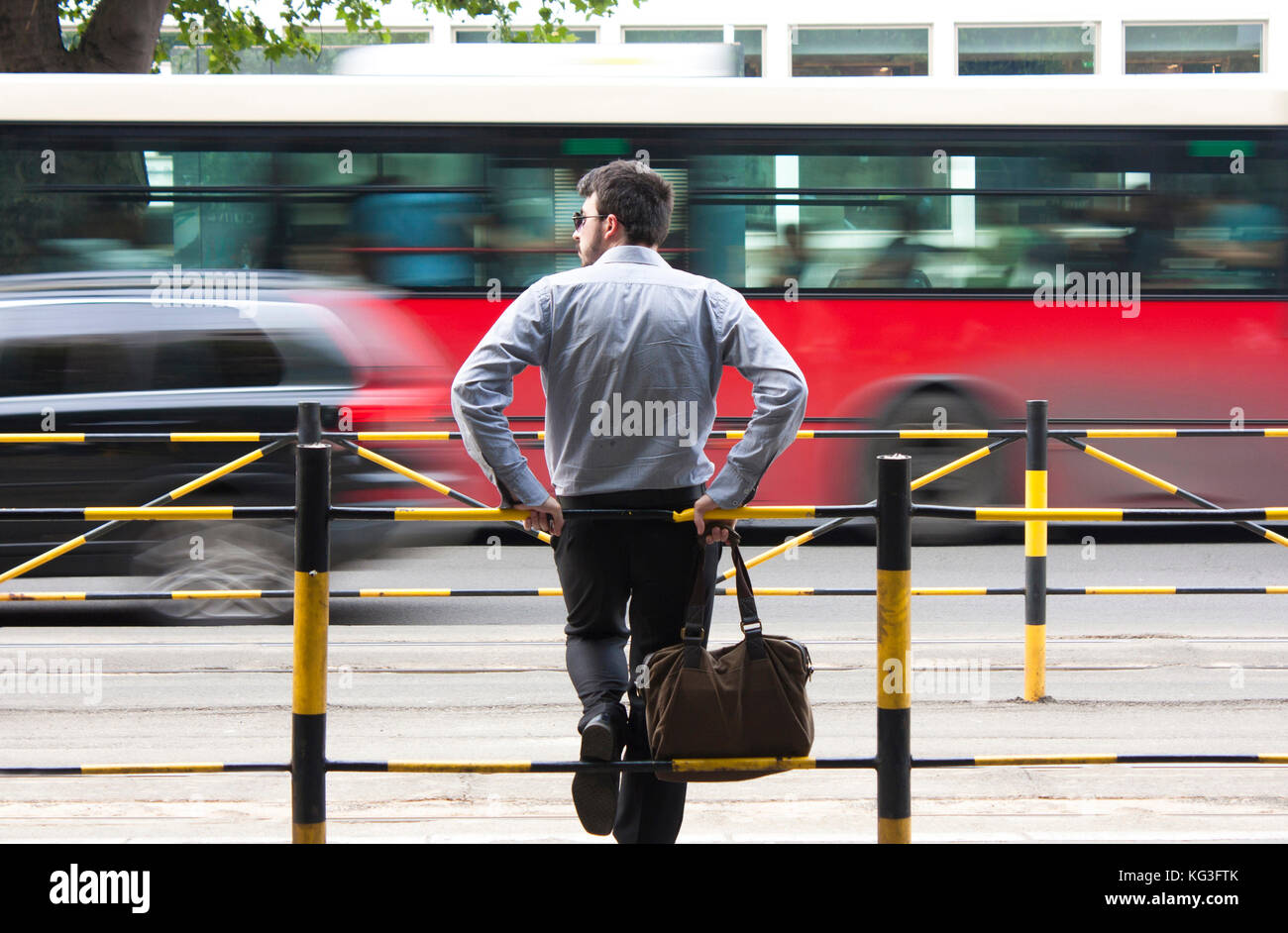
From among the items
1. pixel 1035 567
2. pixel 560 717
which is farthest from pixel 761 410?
pixel 1035 567

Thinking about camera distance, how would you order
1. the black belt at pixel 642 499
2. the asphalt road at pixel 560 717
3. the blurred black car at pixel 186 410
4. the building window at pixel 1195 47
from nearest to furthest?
the black belt at pixel 642 499, the asphalt road at pixel 560 717, the blurred black car at pixel 186 410, the building window at pixel 1195 47

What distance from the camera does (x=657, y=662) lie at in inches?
128

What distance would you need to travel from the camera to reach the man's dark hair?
136 inches

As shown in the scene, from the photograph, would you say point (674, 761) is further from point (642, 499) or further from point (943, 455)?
point (943, 455)

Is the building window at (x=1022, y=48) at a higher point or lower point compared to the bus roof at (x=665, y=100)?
higher

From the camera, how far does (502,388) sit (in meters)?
3.30

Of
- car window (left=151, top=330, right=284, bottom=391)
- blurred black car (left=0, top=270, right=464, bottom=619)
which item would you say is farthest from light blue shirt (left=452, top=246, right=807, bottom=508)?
car window (left=151, top=330, right=284, bottom=391)

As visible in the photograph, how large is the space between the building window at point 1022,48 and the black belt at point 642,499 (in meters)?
25.9

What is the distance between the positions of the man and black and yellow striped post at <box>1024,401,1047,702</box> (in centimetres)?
282

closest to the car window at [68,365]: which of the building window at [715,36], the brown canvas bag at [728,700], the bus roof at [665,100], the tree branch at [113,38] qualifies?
the bus roof at [665,100]

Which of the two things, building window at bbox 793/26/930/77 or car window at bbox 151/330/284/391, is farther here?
building window at bbox 793/26/930/77

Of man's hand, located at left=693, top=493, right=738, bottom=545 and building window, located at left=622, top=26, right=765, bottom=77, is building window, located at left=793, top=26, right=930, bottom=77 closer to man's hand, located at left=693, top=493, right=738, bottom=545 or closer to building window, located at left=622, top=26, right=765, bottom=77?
building window, located at left=622, top=26, right=765, bottom=77

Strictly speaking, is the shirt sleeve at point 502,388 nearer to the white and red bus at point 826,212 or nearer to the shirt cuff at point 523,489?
the shirt cuff at point 523,489

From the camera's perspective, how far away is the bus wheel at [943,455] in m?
9.98
